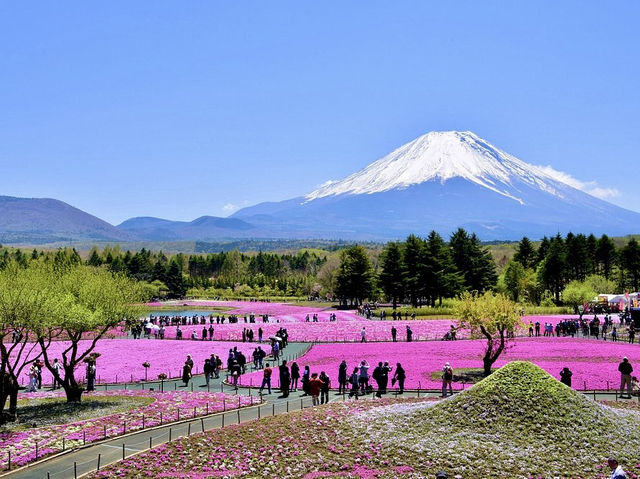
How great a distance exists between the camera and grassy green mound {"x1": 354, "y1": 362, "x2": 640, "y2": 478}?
67.2 ft

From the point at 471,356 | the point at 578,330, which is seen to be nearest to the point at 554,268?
the point at 578,330

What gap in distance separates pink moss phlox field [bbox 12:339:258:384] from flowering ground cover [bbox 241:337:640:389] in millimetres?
7148

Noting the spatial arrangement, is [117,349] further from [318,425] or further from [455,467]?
[455,467]

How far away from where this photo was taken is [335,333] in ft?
218

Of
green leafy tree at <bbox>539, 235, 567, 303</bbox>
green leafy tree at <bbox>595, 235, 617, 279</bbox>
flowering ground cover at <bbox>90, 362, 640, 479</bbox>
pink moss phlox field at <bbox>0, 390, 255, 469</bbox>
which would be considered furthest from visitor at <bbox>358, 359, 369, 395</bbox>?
green leafy tree at <bbox>595, 235, 617, 279</bbox>

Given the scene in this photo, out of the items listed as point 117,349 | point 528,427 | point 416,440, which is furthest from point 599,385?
point 117,349

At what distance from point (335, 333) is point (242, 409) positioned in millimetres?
36425

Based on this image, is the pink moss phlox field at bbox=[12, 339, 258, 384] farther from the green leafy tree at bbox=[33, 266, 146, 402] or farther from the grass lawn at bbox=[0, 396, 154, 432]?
the grass lawn at bbox=[0, 396, 154, 432]

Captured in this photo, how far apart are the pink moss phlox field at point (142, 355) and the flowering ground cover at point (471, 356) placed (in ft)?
23.5

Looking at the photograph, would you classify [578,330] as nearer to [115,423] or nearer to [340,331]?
[340,331]

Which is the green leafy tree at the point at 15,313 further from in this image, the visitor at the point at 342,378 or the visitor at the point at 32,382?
the visitor at the point at 342,378

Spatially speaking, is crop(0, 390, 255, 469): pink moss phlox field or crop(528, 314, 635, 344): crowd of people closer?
crop(0, 390, 255, 469): pink moss phlox field

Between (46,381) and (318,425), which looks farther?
(46,381)

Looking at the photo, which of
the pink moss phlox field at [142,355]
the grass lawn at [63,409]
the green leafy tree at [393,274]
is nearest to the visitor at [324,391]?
the grass lawn at [63,409]
